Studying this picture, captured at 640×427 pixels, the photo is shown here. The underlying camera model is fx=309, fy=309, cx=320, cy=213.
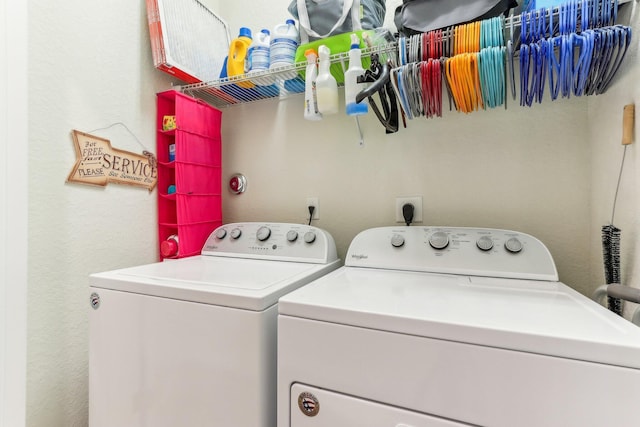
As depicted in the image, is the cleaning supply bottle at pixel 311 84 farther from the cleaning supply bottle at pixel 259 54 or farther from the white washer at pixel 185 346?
the white washer at pixel 185 346

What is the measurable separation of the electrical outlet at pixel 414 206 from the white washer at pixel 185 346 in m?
0.52

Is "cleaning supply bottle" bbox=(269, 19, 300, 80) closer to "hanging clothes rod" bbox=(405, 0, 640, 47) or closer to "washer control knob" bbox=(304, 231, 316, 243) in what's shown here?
"hanging clothes rod" bbox=(405, 0, 640, 47)

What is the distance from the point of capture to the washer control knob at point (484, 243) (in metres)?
1.02

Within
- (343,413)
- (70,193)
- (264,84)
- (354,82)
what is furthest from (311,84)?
(343,413)

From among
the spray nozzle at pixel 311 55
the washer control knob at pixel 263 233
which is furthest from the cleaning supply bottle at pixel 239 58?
the washer control knob at pixel 263 233

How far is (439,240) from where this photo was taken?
1086mm

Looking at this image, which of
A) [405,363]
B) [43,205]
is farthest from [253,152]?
[405,363]

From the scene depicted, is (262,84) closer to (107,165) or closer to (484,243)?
(107,165)

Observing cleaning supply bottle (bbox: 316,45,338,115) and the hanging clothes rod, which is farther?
cleaning supply bottle (bbox: 316,45,338,115)

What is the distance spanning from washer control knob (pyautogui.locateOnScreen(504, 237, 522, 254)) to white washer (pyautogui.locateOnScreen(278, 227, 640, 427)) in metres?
0.16

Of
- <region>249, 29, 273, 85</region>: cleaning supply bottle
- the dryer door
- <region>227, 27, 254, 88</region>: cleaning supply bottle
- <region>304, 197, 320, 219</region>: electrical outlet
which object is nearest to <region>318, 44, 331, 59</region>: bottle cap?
<region>249, 29, 273, 85</region>: cleaning supply bottle

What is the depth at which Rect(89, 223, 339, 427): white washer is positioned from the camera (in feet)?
2.45

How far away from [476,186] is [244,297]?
39.4 inches

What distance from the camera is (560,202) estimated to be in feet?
3.73
